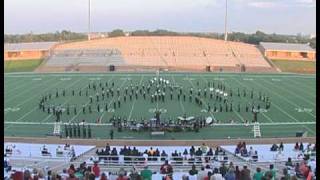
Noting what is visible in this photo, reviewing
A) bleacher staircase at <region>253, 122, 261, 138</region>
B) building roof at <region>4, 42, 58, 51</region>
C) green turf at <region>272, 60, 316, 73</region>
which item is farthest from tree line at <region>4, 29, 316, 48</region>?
bleacher staircase at <region>253, 122, 261, 138</region>

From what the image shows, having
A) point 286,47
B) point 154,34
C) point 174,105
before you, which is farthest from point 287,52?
point 174,105

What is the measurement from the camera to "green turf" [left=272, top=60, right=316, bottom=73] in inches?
1524

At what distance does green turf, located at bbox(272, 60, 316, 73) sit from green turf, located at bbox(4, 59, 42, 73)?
58.1ft

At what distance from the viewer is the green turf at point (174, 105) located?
49.0 ft

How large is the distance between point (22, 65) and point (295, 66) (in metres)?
20.1

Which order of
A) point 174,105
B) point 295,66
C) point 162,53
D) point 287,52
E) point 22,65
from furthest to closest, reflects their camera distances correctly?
point 287,52, point 162,53, point 295,66, point 22,65, point 174,105

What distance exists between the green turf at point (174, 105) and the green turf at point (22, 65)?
5171 mm

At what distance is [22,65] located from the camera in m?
40.1

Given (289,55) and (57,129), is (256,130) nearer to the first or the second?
(57,129)

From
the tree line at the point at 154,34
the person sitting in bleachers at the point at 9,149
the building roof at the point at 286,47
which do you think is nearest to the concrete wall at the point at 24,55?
the tree line at the point at 154,34

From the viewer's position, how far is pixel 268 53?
45625mm

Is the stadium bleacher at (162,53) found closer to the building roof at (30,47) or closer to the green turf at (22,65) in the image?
the building roof at (30,47)
